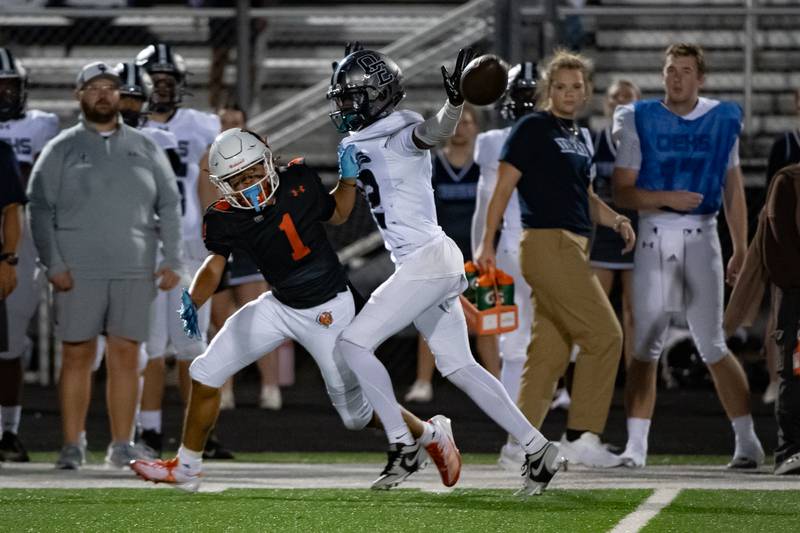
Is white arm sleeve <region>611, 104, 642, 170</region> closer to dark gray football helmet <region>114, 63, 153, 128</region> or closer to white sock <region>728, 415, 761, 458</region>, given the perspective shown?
white sock <region>728, 415, 761, 458</region>

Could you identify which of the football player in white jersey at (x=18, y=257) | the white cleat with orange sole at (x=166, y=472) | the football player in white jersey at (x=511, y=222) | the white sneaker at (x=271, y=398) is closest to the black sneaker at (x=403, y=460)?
the white cleat with orange sole at (x=166, y=472)

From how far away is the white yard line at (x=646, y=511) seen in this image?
18.7 ft

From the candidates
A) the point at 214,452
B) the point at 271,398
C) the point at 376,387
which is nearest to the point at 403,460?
the point at 376,387

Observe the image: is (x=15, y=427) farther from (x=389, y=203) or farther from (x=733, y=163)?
(x=733, y=163)

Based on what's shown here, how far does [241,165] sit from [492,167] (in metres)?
2.59

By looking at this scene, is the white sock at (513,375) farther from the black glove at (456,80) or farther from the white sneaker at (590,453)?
the black glove at (456,80)

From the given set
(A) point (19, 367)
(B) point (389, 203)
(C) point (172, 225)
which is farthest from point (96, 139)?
(B) point (389, 203)

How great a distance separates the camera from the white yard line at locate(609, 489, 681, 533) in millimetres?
5691

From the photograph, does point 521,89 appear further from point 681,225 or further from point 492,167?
point 681,225

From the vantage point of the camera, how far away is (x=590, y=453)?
7672 mm

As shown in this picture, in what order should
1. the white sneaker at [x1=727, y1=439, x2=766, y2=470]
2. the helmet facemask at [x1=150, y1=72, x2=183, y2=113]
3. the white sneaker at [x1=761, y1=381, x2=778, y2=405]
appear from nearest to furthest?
1. the white sneaker at [x1=727, y1=439, x2=766, y2=470]
2. the helmet facemask at [x1=150, y1=72, x2=183, y2=113]
3. the white sneaker at [x1=761, y1=381, x2=778, y2=405]

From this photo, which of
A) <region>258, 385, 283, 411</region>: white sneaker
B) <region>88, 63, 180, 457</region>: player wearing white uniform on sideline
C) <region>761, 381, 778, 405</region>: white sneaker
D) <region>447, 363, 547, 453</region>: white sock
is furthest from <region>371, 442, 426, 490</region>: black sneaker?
<region>761, 381, 778, 405</region>: white sneaker

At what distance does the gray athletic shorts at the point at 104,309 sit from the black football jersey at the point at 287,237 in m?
1.36

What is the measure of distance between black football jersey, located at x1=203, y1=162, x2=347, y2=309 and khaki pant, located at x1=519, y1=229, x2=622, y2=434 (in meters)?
1.20
